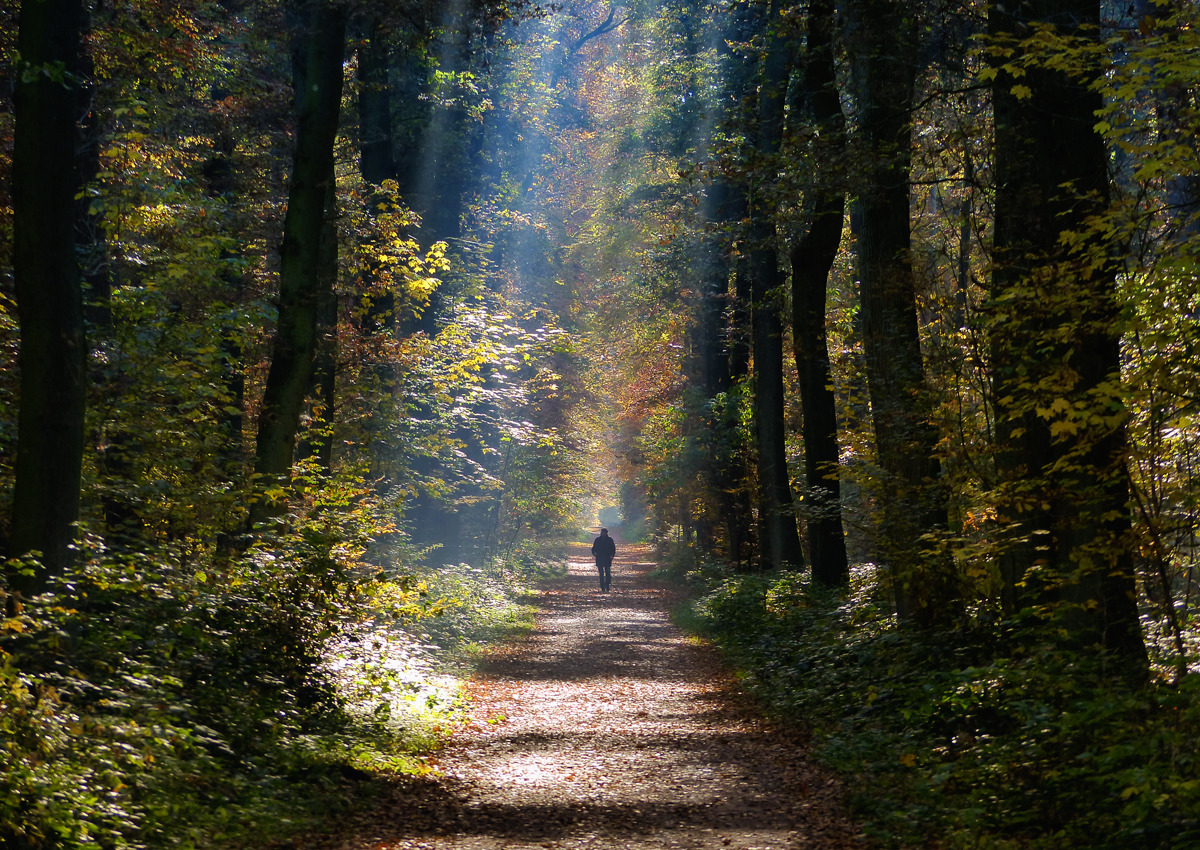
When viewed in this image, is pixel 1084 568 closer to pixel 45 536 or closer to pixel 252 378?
pixel 45 536

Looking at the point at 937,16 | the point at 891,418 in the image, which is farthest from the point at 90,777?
the point at 937,16

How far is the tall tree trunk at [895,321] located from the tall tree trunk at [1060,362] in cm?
131

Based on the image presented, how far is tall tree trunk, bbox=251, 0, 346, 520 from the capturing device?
1102cm

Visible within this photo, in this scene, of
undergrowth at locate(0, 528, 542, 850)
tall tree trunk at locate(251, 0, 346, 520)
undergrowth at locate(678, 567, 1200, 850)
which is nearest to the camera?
undergrowth at locate(678, 567, 1200, 850)

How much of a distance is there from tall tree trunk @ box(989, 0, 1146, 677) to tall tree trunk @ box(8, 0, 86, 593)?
277 inches

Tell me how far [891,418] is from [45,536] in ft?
26.2

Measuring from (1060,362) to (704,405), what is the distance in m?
16.2

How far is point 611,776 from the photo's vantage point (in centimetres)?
804

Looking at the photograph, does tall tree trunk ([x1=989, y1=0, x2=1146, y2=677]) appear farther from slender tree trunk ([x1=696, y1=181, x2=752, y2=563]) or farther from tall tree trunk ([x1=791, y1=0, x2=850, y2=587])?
slender tree trunk ([x1=696, y1=181, x2=752, y2=563])

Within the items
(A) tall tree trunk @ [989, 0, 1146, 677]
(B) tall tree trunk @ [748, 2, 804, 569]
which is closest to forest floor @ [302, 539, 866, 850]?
(A) tall tree trunk @ [989, 0, 1146, 677]

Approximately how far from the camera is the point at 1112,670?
6.62 metres

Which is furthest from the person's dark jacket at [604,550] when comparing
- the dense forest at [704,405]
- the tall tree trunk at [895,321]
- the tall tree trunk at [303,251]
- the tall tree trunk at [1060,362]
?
the tall tree trunk at [1060,362]

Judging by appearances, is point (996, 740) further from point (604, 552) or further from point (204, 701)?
point (604, 552)

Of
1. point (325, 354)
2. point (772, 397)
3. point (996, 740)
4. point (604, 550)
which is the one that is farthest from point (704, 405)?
point (996, 740)
